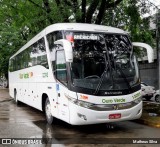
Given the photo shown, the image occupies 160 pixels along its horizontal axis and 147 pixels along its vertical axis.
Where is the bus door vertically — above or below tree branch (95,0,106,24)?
below

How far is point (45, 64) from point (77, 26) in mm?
2077

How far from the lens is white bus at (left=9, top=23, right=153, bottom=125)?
8.38m

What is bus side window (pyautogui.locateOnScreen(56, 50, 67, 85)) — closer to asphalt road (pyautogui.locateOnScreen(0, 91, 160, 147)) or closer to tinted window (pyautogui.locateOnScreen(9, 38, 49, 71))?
tinted window (pyautogui.locateOnScreen(9, 38, 49, 71))

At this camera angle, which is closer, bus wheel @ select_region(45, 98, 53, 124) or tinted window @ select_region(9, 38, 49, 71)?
bus wheel @ select_region(45, 98, 53, 124)

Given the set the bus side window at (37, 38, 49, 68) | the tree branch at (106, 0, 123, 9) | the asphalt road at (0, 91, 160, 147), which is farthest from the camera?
the tree branch at (106, 0, 123, 9)

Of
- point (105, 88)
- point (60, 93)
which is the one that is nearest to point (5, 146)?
point (60, 93)

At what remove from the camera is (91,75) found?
8.64 meters

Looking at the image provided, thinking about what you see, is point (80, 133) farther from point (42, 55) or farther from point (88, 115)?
point (42, 55)

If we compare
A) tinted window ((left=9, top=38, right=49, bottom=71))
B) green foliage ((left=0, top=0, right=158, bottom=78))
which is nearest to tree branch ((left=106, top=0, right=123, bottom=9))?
green foliage ((left=0, top=0, right=158, bottom=78))

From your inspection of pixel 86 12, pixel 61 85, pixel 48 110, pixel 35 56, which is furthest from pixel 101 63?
pixel 86 12

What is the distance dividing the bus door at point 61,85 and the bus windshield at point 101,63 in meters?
0.43

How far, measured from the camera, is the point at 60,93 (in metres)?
9.17

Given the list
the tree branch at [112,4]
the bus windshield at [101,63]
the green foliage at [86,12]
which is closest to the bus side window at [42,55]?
the bus windshield at [101,63]

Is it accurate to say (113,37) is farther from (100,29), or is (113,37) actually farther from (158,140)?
(158,140)
